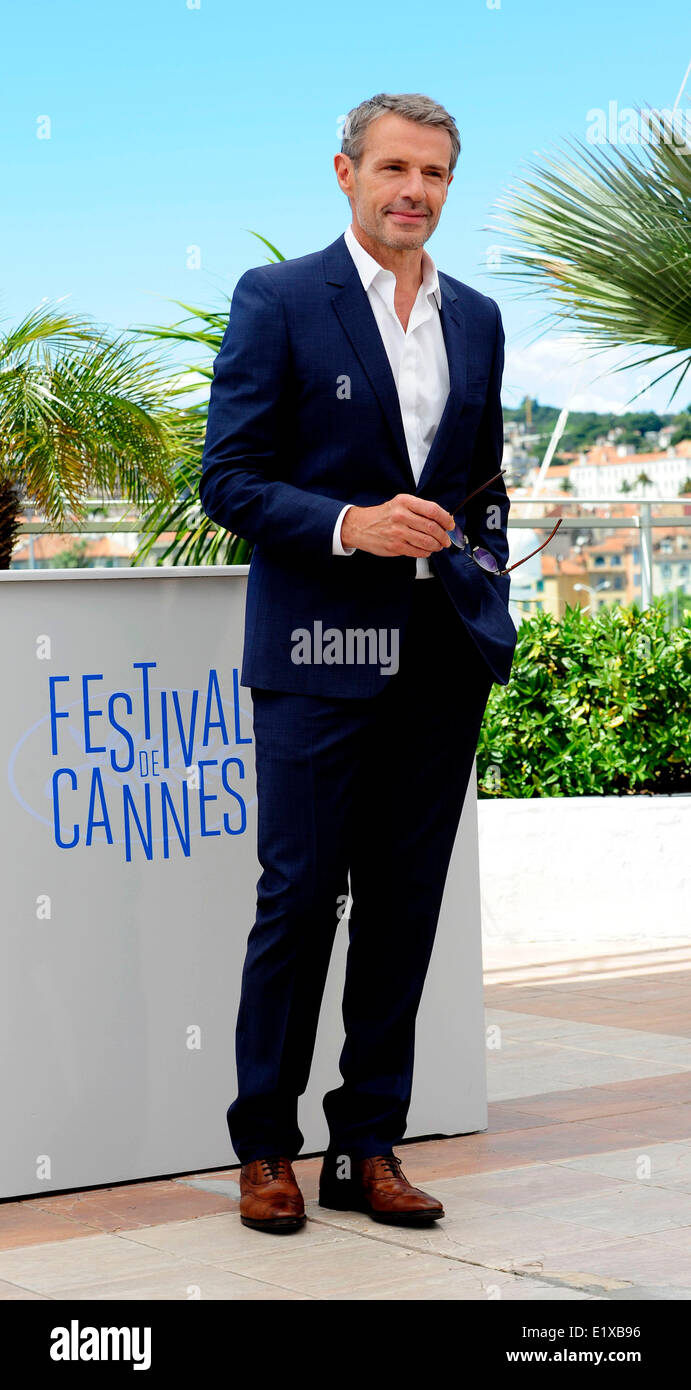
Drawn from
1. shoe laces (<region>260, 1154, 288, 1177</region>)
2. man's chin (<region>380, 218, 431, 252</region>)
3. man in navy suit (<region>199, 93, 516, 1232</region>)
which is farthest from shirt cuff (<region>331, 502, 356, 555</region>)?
shoe laces (<region>260, 1154, 288, 1177</region>)

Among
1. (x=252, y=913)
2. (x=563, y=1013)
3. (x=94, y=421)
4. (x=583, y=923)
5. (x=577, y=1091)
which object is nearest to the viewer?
(x=252, y=913)

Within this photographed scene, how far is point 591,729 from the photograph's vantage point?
670 cm

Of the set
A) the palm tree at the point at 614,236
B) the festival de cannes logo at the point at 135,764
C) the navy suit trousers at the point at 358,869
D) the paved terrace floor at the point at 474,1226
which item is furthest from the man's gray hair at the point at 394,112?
the palm tree at the point at 614,236

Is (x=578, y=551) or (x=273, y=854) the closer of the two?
(x=273, y=854)

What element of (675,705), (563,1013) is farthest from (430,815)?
(675,705)

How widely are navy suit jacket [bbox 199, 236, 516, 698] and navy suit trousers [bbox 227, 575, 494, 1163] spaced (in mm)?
64

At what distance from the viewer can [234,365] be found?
2.81 metres

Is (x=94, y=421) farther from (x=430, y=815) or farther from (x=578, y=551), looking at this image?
(x=430, y=815)

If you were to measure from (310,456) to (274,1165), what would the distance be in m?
1.25

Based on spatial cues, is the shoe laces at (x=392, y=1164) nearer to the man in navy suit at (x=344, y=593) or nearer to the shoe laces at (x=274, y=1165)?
the man in navy suit at (x=344, y=593)

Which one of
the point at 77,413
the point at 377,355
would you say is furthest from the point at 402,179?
the point at 77,413

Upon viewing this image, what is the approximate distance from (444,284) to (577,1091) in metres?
1.98

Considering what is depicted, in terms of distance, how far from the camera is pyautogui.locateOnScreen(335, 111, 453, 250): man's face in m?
2.80

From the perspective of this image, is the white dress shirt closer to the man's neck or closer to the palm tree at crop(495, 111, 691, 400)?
the man's neck
